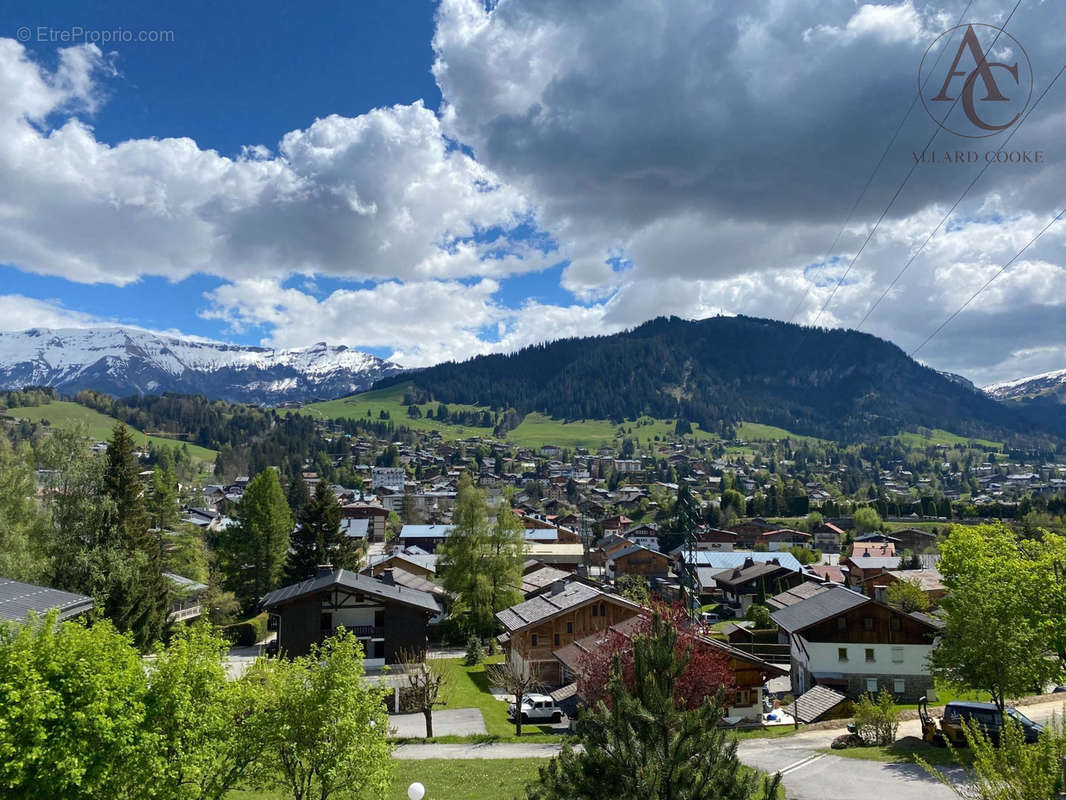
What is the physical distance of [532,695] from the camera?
137 ft

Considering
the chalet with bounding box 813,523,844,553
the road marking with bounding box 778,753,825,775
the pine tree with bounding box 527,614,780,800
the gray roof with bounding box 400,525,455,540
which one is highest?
the pine tree with bounding box 527,614,780,800

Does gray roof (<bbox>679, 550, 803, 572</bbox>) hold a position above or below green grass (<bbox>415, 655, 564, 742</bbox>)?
below

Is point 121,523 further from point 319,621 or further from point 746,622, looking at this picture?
point 746,622

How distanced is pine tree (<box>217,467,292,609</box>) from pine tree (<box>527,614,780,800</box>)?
65.7 metres

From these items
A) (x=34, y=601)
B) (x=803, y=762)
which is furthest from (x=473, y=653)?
(x=34, y=601)

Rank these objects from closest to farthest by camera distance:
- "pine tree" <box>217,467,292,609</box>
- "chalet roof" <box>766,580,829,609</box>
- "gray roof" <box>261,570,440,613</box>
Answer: "gray roof" <box>261,570,440,613</box>, "pine tree" <box>217,467,292,609</box>, "chalet roof" <box>766,580,829,609</box>

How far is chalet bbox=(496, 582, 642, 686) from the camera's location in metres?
49.5

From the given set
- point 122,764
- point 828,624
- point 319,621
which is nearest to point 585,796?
point 122,764

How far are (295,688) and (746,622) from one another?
7370 cm

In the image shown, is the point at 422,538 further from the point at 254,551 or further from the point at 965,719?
the point at 965,719

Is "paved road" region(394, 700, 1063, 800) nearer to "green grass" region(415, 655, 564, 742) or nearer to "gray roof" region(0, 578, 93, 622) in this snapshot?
"green grass" region(415, 655, 564, 742)

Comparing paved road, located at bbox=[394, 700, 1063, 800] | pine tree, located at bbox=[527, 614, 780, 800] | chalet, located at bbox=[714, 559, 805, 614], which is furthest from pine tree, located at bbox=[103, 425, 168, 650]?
chalet, located at bbox=[714, 559, 805, 614]

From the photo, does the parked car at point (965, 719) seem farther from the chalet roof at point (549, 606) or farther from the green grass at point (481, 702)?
the chalet roof at point (549, 606)

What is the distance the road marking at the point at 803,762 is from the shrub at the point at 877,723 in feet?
10.2
